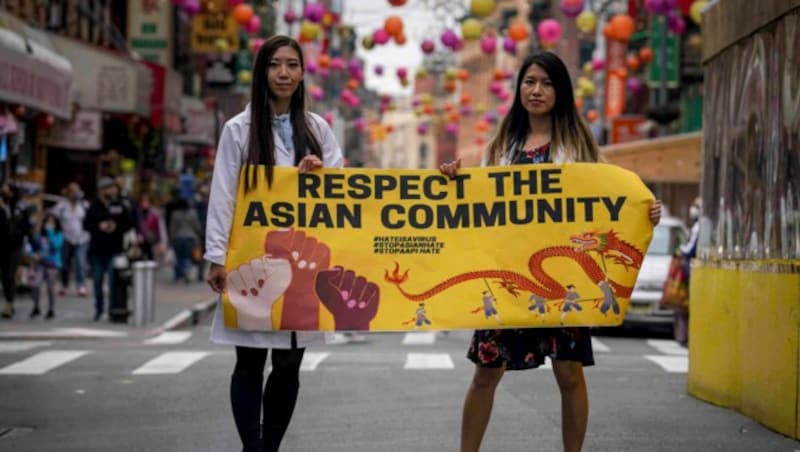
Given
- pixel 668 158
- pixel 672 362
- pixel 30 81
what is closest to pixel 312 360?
pixel 672 362

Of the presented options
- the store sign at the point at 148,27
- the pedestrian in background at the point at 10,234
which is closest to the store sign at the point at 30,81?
the pedestrian in background at the point at 10,234

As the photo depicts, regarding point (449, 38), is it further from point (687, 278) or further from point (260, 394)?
point (260, 394)

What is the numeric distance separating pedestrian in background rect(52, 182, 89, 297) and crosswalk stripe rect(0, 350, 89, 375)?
34.7 ft

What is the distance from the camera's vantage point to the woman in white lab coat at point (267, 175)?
7336 mm

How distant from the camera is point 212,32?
44.9m

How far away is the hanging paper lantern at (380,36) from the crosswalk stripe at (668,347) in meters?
13.8

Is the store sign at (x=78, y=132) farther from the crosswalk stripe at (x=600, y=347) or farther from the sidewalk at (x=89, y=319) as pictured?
the crosswalk stripe at (x=600, y=347)

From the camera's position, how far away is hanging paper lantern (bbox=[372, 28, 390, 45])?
33.8 metres

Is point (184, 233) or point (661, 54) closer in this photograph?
point (184, 233)

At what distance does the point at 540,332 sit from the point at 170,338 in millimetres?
13315

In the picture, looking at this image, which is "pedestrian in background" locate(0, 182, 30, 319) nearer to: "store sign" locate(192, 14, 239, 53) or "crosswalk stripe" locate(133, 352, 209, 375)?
"crosswalk stripe" locate(133, 352, 209, 375)

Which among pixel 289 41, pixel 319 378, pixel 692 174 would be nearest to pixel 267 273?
pixel 289 41

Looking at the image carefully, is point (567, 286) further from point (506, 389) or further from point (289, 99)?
point (506, 389)

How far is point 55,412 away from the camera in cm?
1134
